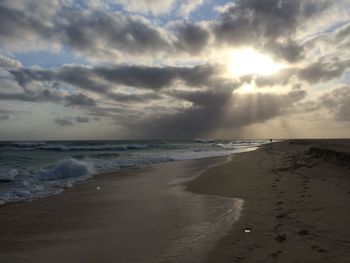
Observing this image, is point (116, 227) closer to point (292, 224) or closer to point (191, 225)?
point (191, 225)

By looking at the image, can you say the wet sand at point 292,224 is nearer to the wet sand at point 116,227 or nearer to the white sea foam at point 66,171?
the wet sand at point 116,227

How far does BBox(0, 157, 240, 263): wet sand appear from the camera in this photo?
5441mm

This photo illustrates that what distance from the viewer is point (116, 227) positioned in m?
7.09

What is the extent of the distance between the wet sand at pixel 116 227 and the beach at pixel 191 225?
0.06ft

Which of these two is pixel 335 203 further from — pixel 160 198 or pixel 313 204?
pixel 160 198

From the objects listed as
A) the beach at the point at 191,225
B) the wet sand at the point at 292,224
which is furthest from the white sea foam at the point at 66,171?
the wet sand at the point at 292,224

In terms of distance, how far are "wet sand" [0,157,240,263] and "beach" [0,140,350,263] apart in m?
0.02

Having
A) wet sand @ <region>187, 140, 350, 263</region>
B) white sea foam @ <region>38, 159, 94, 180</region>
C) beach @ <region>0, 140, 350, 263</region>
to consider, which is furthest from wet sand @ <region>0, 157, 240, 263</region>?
white sea foam @ <region>38, 159, 94, 180</region>

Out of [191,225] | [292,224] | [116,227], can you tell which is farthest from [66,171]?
[292,224]

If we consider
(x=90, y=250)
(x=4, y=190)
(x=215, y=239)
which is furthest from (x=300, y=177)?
(x=4, y=190)

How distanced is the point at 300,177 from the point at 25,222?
9.04 m

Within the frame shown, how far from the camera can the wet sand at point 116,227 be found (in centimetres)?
544

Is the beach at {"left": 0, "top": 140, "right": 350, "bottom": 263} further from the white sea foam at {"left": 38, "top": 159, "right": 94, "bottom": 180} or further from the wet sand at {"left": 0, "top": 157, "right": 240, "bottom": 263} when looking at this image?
the white sea foam at {"left": 38, "top": 159, "right": 94, "bottom": 180}

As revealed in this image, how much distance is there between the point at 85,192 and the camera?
12344mm
